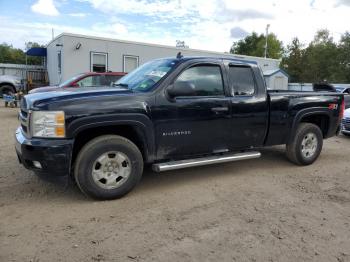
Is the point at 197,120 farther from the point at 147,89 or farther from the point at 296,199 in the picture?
the point at 296,199

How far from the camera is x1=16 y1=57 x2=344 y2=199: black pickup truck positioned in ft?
12.8

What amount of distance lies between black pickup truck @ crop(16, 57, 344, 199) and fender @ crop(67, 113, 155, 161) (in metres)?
0.01

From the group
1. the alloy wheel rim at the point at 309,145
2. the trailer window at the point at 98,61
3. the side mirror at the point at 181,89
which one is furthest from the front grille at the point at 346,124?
the trailer window at the point at 98,61

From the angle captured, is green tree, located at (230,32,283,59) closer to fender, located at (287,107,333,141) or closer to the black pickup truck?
fender, located at (287,107,333,141)

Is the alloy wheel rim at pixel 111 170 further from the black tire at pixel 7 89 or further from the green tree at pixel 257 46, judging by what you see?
the green tree at pixel 257 46

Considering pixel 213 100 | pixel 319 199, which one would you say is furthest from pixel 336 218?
pixel 213 100

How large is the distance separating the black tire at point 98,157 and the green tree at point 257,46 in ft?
197

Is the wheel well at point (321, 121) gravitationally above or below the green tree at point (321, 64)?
below

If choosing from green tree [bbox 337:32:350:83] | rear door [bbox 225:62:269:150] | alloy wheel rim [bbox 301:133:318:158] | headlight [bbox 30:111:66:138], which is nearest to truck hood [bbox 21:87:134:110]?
headlight [bbox 30:111:66:138]

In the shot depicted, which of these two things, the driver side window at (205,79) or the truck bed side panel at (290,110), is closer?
the driver side window at (205,79)

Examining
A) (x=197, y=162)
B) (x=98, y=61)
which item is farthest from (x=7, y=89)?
(x=197, y=162)

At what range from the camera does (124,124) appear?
13.8ft

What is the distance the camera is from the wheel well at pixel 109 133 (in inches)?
168

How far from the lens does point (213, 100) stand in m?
4.84
